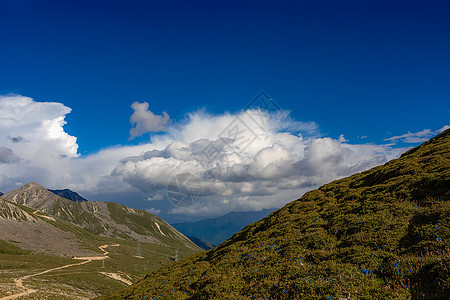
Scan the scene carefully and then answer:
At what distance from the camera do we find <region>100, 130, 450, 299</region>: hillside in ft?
33.6

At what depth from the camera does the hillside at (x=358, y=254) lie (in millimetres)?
10234

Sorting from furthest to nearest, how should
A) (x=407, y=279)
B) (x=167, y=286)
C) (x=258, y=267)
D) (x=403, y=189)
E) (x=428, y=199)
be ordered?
(x=403, y=189), (x=167, y=286), (x=428, y=199), (x=258, y=267), (x=407, y=279)

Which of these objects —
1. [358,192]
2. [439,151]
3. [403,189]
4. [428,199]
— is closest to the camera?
[428,199]

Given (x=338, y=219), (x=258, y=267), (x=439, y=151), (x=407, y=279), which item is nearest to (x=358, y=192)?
(x=338, y=219)

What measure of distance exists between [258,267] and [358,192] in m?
17.4

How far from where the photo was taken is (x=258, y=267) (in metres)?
16.9

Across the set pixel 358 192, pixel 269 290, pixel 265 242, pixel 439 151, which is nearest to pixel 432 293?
pixel 269 290

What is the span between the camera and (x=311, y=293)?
1109 centimetres

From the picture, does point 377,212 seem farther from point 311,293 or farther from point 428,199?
point 311,293

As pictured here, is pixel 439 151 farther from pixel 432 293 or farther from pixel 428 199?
pixel 432 293

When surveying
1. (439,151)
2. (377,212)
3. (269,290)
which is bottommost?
(269,290)

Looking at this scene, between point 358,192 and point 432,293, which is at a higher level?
point 358,192

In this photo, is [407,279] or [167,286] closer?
[407,279]

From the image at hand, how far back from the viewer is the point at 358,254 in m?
13.8
